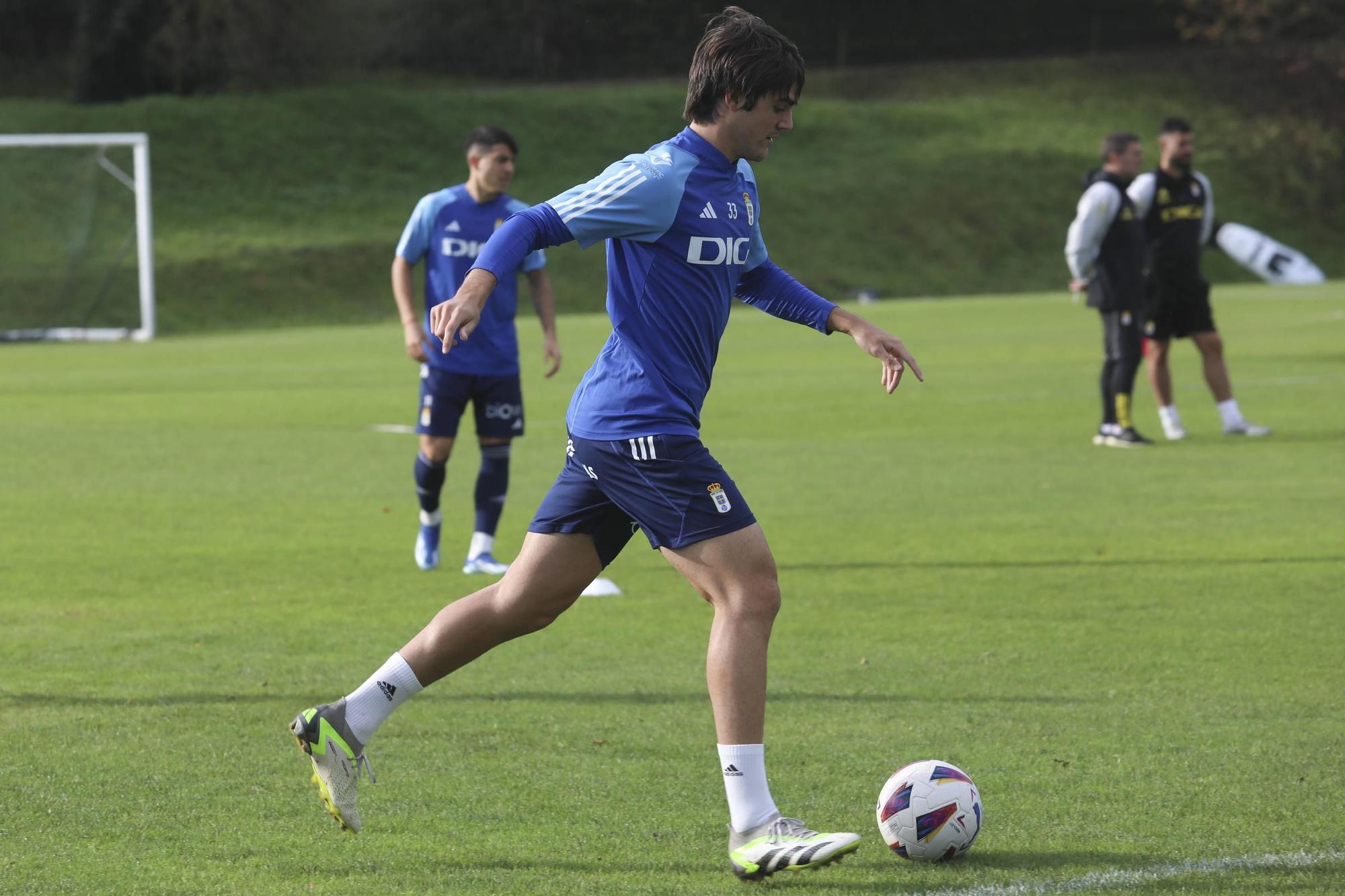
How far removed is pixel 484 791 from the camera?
16.9 ft

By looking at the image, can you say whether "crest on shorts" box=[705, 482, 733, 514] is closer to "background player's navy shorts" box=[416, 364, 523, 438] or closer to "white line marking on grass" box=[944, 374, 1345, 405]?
"background player's navy shorts" box=[416, 364, 523, 438]

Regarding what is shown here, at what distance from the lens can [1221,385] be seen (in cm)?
1503

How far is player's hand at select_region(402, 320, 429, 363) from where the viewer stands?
8883 millimetres

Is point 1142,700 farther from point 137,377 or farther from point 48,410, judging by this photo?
point 137,377

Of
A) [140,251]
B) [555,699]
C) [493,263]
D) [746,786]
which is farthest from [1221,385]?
[140,251]

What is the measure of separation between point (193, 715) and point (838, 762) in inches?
89.1

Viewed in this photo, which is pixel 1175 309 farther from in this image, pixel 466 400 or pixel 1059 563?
pixel 466 400

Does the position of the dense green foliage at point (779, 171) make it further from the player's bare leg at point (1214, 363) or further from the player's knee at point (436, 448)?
the player's knee at point (436, 448)

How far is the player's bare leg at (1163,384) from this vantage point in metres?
14.8

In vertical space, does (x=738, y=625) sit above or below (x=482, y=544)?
above

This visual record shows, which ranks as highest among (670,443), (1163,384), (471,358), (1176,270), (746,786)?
(670,443)

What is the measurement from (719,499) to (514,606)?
0.66 meters

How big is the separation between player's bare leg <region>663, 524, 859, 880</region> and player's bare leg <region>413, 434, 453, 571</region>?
15.8ft

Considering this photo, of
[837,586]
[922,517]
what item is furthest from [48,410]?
[837,586]
